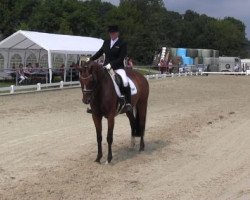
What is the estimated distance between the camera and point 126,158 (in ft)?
31.1

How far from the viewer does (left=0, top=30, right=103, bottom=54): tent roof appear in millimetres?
29109

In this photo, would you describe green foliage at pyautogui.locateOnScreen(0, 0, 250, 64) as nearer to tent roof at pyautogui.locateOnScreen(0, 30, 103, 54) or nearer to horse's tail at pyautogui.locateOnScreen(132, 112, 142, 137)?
tent roof at pyautogui.locateOnScreen(0, 30, 103, 54)

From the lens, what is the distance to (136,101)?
10.3 m

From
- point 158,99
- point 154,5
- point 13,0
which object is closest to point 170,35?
point 154,5

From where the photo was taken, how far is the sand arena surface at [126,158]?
7.09 m

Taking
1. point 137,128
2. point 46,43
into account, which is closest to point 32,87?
point 46,43

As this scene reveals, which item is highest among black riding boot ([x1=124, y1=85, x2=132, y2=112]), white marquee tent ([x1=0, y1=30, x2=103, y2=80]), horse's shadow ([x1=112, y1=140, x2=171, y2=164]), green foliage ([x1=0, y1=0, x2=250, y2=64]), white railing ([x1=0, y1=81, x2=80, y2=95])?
green foliage ([x1=0, y1=0, x2=250, y2=64])

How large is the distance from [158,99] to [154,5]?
3854 inches

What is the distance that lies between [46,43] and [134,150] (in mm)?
20017

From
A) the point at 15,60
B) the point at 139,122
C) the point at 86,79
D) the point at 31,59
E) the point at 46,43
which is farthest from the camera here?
the point at 31,59

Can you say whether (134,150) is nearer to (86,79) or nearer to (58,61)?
(86,79)

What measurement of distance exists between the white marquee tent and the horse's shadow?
1830cm

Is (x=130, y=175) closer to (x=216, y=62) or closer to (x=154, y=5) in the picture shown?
(x=216, y=62)

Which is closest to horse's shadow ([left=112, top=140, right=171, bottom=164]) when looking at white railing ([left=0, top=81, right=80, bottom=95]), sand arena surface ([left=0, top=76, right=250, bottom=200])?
sand arena surface ([left=0, top=76, right=250, bottom=200])
